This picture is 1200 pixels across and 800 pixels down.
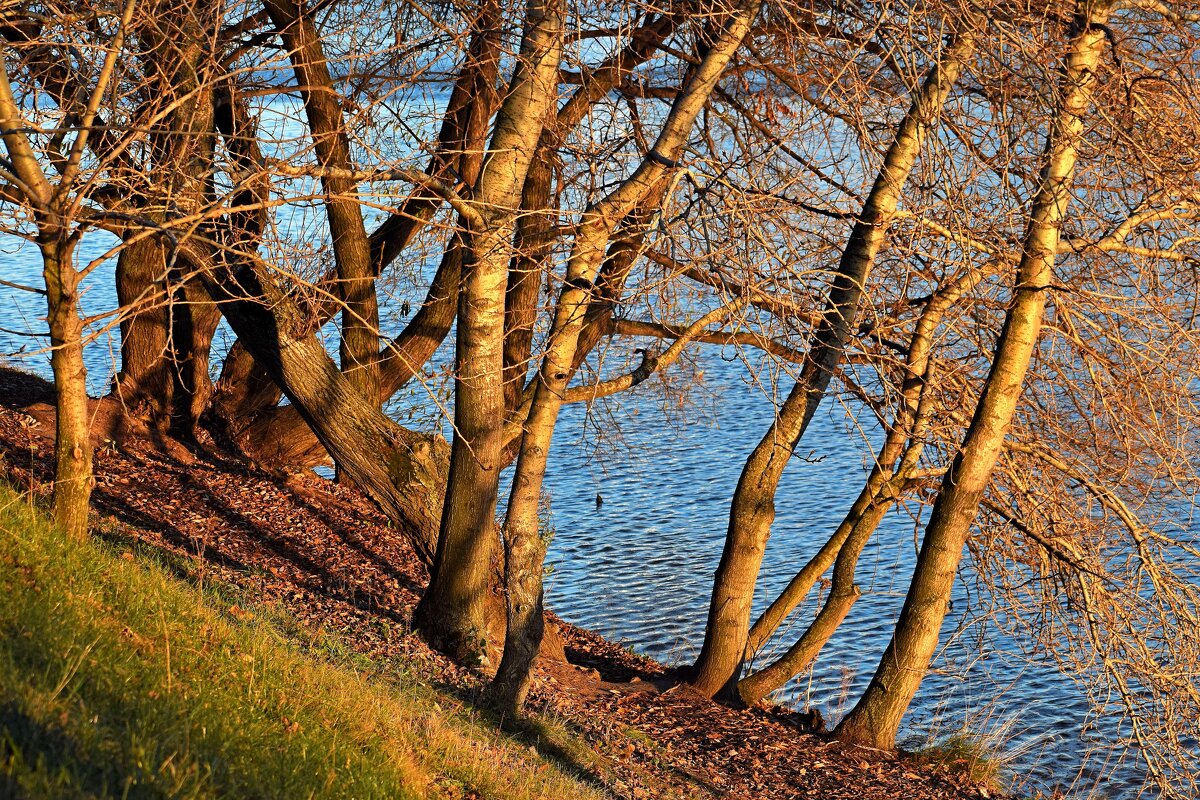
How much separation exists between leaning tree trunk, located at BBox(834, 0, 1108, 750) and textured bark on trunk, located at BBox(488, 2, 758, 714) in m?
2.40

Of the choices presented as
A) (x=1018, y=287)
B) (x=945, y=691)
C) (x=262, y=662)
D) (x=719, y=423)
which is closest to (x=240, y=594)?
(x=262, y=662)

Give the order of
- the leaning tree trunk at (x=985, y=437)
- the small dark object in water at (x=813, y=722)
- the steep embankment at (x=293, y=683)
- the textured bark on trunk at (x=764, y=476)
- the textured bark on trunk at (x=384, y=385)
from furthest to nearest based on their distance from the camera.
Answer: the textured bark on trunk at (x=384, y=385)
the small dark object in water at (x=813, y=722)
the textured bark on trunk at (x=764, y=476)
the leaning tree trunk at (x=985, y=437)
the steep embankment at (x=293, y=683)

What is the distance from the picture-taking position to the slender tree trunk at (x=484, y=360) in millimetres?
7332

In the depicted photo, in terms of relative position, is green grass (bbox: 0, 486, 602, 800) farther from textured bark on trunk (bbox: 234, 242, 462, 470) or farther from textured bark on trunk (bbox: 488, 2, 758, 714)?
textured bark on trunk (bbox: 234, 242, 462, 470)

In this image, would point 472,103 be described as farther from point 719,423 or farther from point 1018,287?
point 719,423

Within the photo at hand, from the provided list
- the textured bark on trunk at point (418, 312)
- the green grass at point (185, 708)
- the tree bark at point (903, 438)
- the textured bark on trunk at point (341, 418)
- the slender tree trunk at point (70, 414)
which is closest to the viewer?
the green grass at point (185, 708)

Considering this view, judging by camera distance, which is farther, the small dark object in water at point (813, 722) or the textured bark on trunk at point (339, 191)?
the small dark object in water at point (813, 722)

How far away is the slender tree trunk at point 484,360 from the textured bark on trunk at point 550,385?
0.45 m

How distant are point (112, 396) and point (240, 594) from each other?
19.3 ft

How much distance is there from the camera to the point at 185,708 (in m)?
4.00

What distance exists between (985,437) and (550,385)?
331 cm

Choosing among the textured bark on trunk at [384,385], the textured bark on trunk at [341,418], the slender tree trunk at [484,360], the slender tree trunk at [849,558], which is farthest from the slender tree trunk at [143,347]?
the slender tree trunk at [849,558]

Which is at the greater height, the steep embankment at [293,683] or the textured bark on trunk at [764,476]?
the textured bark on trunk at [764,476]

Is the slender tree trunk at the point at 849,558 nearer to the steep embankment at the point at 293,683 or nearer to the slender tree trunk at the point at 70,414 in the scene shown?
the steep embankment at the point at 293,683
